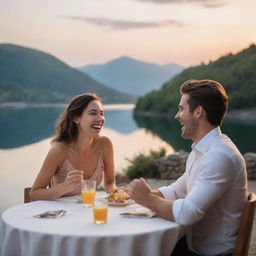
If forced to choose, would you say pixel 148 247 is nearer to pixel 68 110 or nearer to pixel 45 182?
pixel 45 182

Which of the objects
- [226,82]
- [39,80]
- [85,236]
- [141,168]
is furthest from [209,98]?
[226,82]

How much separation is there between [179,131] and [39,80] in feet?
26.2

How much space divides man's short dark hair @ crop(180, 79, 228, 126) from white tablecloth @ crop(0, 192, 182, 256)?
1.80 ft

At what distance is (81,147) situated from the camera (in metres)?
3.24

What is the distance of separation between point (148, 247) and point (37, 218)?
563 mm

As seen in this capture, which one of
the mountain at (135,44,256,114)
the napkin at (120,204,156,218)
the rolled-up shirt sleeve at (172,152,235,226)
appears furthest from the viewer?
the mountain at (135,44,256,114)

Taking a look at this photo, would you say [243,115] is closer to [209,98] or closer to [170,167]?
[170,167]

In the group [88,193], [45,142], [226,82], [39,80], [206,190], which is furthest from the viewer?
[226,82]

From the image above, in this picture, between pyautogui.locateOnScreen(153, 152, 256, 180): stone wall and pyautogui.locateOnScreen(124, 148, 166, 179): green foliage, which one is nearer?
pyautogui.locateOnScreen(153, 152, 256, 180): stone wall

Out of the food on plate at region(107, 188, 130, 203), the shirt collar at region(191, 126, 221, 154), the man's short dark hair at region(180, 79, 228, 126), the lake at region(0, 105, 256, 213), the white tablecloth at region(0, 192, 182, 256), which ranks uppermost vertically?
the man's short dark hair at region(180, 79, 228, 126)

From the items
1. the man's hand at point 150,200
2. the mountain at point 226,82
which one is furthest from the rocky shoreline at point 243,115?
the man's hand at point 150,200

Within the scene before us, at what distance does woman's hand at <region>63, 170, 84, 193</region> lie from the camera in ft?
8.83

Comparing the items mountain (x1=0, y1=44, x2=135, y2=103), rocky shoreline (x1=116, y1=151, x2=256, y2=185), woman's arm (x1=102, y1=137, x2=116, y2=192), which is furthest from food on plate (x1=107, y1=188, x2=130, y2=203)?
mountain (x1=0, y1=44, x2=135, y2=103)

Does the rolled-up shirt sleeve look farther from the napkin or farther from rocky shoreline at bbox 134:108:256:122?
rocky shoreline at bbox 134:108:256:122
